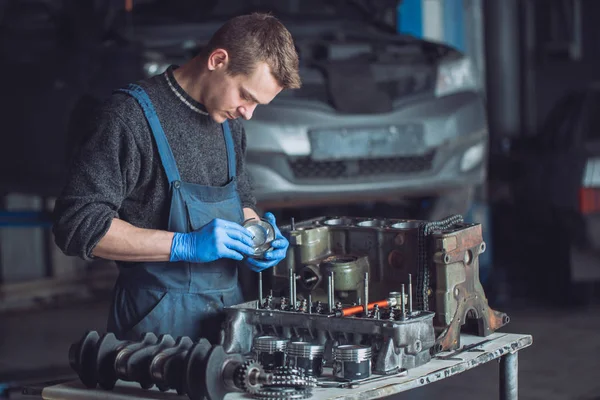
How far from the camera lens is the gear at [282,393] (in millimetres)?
2400

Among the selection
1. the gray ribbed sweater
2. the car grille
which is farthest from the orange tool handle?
the car grille

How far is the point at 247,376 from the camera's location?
236 centimetres

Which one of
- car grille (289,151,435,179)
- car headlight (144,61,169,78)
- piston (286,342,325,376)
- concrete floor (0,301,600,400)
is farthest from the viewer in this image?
car grille (289,151,435,179)

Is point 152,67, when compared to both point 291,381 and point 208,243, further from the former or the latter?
point 291,381

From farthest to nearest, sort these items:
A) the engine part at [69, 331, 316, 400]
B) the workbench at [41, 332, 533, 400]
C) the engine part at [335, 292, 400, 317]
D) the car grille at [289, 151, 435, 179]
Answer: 1. the car grille at [289, 151, 435, 179]
2. the engine part at [335, 292, 400, 317]
3. the workbench at [41, 332, 533, 400]
4. the engine part at [69, 331, 316, 400]

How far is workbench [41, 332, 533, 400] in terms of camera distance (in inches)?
97.6

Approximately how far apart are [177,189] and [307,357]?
0.61m

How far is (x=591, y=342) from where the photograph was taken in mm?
6293

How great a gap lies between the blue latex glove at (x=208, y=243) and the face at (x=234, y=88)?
34 centimetres

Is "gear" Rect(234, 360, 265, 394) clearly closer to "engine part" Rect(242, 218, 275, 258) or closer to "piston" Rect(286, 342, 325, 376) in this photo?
"piston" Rect(286, 342, 325, 376)

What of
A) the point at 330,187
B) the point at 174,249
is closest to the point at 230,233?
the point at 174,249

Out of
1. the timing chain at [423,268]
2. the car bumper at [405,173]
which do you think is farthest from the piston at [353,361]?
the car bumper at [405,173]

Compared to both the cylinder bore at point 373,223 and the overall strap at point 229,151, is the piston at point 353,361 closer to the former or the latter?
the cylinder bore at point 373,223

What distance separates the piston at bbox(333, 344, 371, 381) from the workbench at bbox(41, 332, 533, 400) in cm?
4
